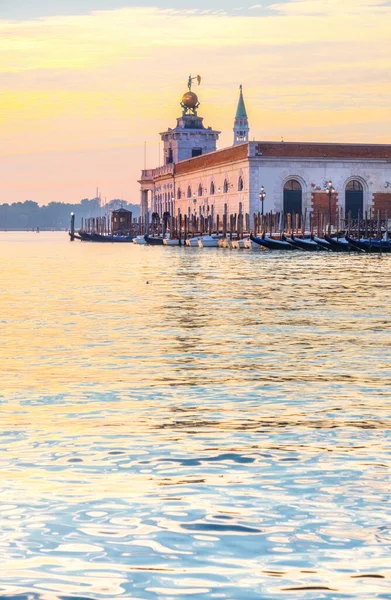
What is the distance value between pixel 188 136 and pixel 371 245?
182 ft

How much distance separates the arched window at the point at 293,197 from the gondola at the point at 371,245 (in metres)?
15.4

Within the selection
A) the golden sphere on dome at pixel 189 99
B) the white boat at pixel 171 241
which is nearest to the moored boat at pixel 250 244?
the white boat at pixel 171 241

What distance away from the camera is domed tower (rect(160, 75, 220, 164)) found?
11975 centimetres

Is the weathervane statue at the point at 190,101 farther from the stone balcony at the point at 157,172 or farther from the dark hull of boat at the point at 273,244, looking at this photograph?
the dark hull of boat at the point at 273,244

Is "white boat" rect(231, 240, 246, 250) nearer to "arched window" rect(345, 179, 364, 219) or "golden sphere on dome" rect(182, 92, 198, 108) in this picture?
"arched window" rect(345, 179, 364, 219)

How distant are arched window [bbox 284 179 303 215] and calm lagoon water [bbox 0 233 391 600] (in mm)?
64045

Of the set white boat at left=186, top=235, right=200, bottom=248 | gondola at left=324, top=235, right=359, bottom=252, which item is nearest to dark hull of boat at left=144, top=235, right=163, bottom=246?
white boat at left=186, top=235, right=200, bottom=248

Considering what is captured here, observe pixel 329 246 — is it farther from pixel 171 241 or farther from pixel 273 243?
pixel 171 241

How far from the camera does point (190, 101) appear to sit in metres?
122

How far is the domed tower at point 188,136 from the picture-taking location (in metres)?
120

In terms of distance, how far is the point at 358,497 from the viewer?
7402 millimetres

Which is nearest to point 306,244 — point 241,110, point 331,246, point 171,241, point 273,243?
point 273,243

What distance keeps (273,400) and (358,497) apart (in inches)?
164

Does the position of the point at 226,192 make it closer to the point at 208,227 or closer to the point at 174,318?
the point at 208,227
